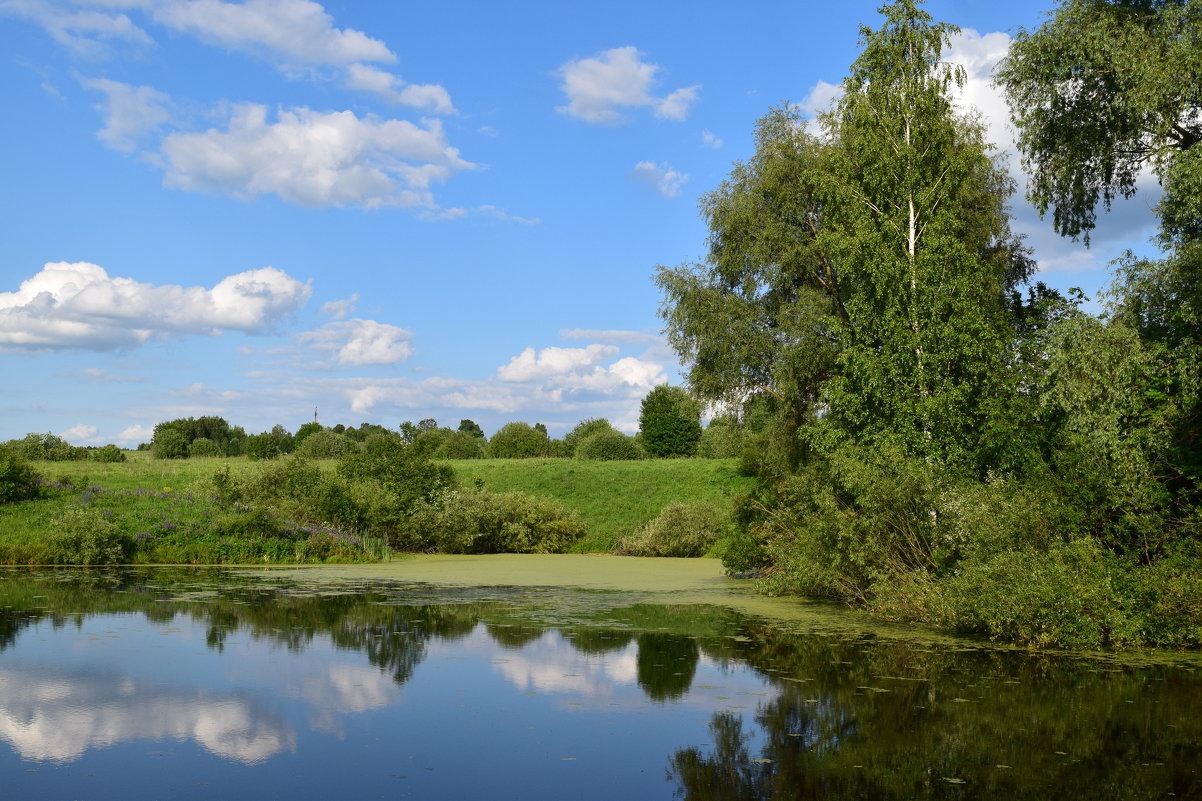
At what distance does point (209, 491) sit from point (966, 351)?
71.5 feet

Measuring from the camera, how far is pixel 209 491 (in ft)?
91.8

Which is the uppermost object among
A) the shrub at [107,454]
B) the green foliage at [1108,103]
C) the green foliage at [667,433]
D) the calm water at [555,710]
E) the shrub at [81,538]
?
the green foliage at [1108,103]

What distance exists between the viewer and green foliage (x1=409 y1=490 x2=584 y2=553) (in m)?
30.3

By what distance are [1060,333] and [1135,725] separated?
846 centimetres

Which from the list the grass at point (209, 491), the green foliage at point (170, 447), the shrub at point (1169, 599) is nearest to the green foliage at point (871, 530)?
the shrub at point (1169, 599)

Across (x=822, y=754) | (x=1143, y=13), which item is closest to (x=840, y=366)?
(x=1143, y=13)

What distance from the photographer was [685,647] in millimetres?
12219

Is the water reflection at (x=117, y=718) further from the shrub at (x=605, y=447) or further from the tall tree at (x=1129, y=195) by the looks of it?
the shrub at (x=605, y=447)

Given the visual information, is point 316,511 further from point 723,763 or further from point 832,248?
point 723,763

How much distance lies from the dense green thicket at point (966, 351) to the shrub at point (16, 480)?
1827cm

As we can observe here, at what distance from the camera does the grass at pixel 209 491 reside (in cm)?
2417

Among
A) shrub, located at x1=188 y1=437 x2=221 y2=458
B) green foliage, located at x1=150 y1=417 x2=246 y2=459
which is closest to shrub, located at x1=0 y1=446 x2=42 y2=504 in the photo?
green foliage, located at x1=150 y1=417 x2=246 y2=459

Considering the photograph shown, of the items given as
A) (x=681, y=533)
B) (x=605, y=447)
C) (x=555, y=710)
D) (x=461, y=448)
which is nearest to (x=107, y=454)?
(x=681, y=533)

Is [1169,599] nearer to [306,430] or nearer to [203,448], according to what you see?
[203,448]
